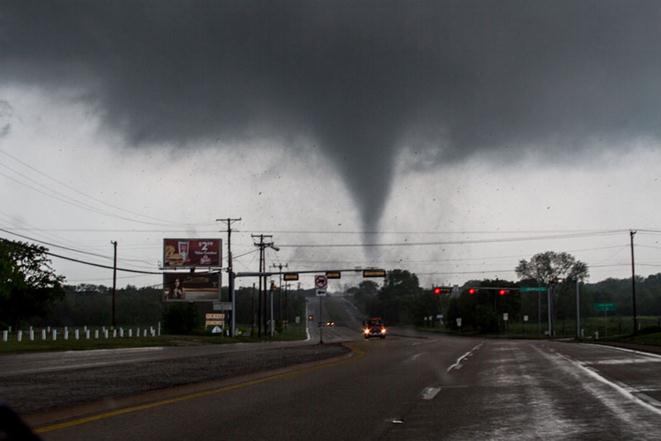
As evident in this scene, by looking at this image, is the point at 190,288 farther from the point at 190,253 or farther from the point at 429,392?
the point at 429,392

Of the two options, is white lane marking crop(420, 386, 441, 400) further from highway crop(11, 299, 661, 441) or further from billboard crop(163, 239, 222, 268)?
billboard crop(163, 239, 222, 268)

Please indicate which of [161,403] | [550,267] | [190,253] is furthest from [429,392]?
[550,267]

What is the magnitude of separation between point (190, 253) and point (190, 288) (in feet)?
16.3

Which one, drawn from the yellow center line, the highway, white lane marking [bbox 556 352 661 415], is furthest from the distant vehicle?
the highway

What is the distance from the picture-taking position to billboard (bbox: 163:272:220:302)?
310 ft

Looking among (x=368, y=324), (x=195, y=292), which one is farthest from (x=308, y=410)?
(x=195, y=292)

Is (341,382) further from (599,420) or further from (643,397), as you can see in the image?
(599,420)

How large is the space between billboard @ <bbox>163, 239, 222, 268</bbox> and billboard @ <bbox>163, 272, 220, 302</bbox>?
2.32 metres

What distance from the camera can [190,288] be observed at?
312 ft

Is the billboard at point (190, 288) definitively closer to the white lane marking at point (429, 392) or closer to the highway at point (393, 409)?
the highway at point (393, 409)

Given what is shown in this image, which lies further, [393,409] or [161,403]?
[161,403]

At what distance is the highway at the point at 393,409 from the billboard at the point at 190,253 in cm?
7846

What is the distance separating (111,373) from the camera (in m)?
20.4

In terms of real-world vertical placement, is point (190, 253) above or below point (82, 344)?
above
